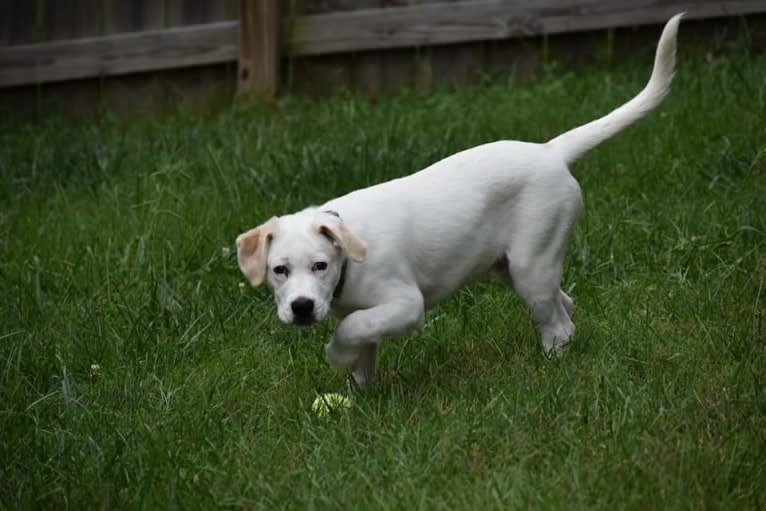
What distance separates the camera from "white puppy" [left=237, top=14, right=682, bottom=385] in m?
4.18

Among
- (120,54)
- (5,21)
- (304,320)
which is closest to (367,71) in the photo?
(120,54)

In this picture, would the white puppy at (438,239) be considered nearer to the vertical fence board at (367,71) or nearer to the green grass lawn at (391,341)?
the green grass lawn at (391,341)

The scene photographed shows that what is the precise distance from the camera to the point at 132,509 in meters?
3.57

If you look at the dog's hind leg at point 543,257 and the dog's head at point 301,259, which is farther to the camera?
the dog's hind leg at point 543,257

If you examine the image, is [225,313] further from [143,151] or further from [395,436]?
[143,151]

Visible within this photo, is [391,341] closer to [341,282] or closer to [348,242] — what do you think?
[341,282]

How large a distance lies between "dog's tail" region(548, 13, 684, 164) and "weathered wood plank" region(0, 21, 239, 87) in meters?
4.45

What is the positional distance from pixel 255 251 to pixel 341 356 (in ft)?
1.49

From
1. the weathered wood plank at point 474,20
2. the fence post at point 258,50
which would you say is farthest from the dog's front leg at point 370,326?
the fence post at point 258,50

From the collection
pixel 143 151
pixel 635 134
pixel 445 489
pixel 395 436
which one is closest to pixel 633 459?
pixel 445 489

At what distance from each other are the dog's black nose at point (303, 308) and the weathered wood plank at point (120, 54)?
500cm

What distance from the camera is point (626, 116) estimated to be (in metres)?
4.76

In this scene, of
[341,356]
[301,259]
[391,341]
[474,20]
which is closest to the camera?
[301,259]

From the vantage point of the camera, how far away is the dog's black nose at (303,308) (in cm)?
400
